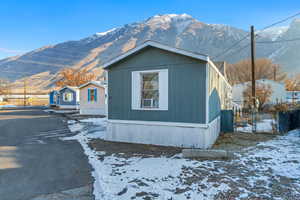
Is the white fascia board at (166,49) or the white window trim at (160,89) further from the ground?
the white fascia board at (166,49)

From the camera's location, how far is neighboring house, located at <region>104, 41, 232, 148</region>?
5.36 m

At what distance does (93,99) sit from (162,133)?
40.4 feet

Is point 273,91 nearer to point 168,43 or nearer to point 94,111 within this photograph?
point 94,111

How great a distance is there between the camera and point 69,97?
77.7 feet

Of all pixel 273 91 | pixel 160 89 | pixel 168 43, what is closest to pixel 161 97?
pixel 160 89

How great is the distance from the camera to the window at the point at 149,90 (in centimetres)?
621

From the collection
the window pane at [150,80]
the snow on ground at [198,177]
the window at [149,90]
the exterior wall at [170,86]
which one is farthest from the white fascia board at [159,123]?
the window pane at [150,80]

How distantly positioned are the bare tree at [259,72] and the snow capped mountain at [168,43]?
27688mm

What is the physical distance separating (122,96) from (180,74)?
2.30 m

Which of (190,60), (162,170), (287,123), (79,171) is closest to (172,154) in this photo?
(162,170)

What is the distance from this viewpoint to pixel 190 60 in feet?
17.9

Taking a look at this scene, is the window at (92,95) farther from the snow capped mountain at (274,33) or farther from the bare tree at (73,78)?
the snow capped mountain at (274,33)

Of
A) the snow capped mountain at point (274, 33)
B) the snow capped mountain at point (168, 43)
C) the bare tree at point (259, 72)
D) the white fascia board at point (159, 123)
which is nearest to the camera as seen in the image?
the white fascia board at point (159, 123)

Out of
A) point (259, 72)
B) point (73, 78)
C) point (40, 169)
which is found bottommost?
point (40, 169)
